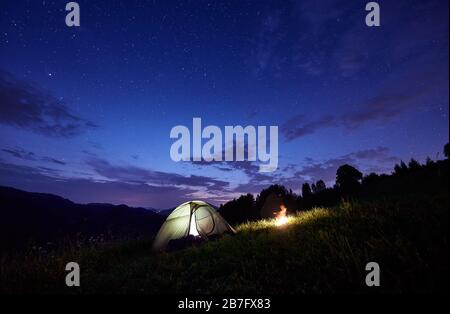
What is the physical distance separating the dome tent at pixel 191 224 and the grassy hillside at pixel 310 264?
2.89 metres

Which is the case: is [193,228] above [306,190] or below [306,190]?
below

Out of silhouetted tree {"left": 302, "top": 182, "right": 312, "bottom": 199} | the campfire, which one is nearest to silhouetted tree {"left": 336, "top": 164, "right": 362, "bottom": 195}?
silhouetted tree {"left": 302, "top": 182, "right": 312, "bottom": 199}

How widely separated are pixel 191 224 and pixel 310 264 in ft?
24.3

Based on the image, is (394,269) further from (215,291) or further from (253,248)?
(253,248)

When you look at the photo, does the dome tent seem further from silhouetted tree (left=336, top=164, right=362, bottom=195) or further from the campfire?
silhouetted tree (left=336, top=164, right=362, bottom=195)

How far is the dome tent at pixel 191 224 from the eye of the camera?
34.8 feet

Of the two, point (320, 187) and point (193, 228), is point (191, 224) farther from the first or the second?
point (320, 187)

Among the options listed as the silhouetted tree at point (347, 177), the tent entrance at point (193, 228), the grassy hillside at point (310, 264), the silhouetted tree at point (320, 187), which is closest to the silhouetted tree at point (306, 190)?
the silhouetted tree at point (320, 187)

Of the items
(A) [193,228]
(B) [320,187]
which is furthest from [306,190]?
(A) [193,228]

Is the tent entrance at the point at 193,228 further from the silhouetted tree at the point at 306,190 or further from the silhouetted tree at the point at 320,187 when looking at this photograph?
the silhouetted tree at the point at 306,190

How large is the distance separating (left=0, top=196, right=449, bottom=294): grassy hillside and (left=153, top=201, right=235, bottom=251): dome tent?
9.49 feet

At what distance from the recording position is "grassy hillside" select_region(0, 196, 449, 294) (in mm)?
3162

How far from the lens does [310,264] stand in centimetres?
423

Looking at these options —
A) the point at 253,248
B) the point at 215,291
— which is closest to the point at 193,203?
the point at 253,248
